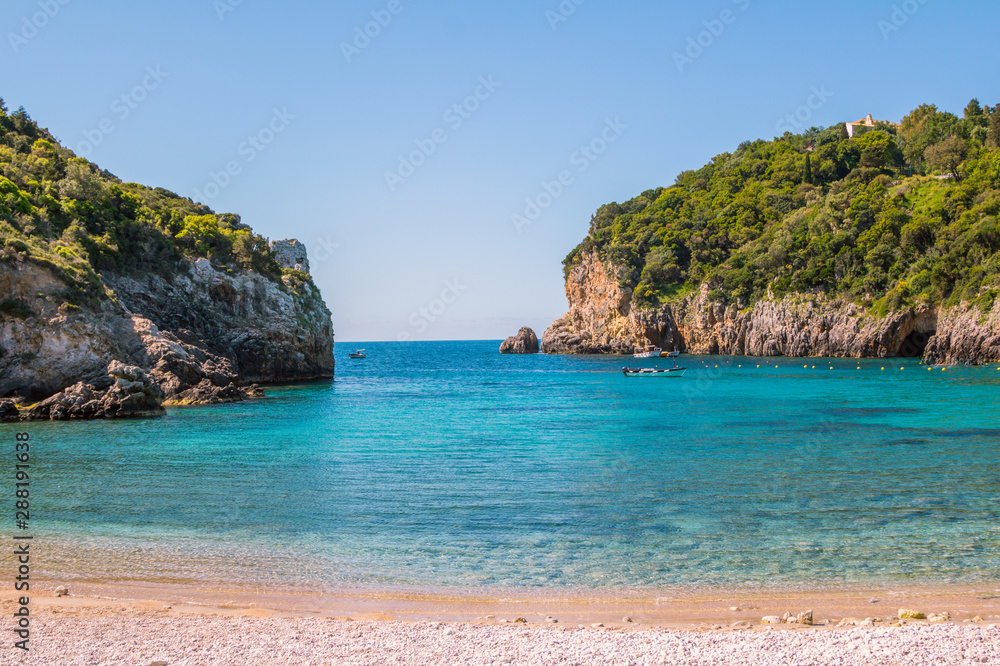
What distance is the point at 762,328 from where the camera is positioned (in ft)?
267

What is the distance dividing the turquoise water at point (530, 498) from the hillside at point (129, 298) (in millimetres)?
5366

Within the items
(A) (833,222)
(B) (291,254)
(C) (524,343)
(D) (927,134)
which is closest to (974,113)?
(D) (927,134)

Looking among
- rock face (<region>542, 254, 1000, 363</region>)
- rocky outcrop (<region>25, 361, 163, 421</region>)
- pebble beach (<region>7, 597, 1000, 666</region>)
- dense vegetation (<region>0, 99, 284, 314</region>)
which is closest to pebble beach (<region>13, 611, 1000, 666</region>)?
pebble beach (<region>7, 597, 1000, 666</region>)

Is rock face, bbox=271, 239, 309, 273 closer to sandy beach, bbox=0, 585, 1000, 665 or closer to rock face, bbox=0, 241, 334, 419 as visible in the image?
rock face, bbox=0, 241, 334, 419

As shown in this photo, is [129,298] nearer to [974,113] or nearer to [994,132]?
[994,132]

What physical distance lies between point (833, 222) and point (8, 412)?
266 feet

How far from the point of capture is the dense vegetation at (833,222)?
2569 inches

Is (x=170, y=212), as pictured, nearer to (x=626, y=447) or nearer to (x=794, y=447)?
(x=626, y=447)

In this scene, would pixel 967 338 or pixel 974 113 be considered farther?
pixel 974 113

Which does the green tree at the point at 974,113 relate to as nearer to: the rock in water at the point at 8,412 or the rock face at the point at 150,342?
the rock face at the point at 150,342

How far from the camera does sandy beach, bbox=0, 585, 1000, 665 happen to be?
22.5ft

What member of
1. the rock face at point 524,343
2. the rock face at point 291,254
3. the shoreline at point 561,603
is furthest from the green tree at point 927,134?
the shoreline at point 561,603

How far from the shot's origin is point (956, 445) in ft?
70.3

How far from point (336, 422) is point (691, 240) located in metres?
77.2
